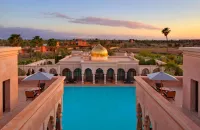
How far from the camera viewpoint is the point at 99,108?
22.5 meters

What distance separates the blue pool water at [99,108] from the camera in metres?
18.3

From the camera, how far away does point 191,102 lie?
26.9ft

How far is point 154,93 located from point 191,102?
163 centimetres

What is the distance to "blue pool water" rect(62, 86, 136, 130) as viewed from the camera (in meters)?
18.3

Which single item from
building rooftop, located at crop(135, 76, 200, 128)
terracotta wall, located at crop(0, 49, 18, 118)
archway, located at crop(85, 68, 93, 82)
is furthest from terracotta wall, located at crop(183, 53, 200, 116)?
archway, located at crop(85, 68, 93, 82)

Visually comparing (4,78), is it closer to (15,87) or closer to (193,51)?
(15,87)

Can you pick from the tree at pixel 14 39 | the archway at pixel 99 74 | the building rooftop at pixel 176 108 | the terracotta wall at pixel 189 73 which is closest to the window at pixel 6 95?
the building rooftop at pixel 176 108

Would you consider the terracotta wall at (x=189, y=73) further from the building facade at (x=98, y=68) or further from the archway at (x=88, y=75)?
the archway at (x=88, y=75)

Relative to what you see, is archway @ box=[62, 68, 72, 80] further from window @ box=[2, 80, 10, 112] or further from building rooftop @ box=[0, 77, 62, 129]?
window @ box=[2, 80, 10, 112]

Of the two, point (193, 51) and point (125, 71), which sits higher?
point (193, 51)

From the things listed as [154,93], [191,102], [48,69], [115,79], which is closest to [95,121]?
[154,93]

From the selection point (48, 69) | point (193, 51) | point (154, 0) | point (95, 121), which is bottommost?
point (95, 121)

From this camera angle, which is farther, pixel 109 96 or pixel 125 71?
pixel 125 71

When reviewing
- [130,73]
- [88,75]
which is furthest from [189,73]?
[88,75]
